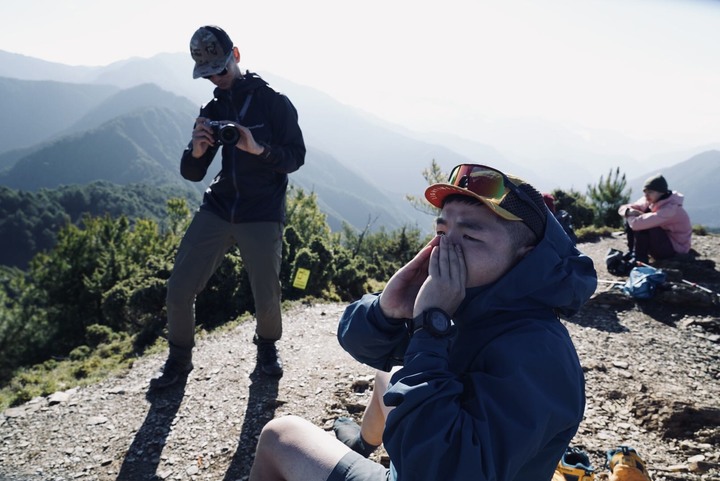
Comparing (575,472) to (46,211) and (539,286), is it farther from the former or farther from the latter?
(46,211)

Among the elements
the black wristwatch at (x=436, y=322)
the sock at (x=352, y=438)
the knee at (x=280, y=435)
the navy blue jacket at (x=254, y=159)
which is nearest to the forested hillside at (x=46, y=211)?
the navy blue jacket at (x=254, y=159)

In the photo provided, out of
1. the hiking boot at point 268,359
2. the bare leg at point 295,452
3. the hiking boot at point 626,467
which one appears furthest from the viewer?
the hiking boot at point 268,359

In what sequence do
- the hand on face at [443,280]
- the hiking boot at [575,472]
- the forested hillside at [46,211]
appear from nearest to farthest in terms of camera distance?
1. the hand on face at [443,280]
2. the hiking boot at [575,472]
3. the forested hillside at [46,211]

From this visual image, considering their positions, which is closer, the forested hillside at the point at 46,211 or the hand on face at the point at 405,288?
the hand on face at the point at 405,288

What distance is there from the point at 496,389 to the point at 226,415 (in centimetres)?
351

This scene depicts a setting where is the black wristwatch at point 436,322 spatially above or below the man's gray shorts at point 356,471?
above

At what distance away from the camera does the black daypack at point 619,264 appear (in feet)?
31.2

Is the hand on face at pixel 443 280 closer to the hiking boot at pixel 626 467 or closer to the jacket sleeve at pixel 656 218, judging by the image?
the hiking boot at pixel 626 467

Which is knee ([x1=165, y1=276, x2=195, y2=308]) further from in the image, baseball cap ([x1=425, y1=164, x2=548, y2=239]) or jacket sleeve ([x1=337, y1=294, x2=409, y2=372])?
baseball cap ([x1=425, y1=164, x2=548, y2=239])

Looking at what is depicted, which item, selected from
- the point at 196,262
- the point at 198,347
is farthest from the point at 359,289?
the point at 196,262

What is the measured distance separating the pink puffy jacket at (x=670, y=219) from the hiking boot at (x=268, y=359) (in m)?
7.97

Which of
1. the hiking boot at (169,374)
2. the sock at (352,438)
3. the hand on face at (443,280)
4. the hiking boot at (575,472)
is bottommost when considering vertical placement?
the hiking boot at (169,374)

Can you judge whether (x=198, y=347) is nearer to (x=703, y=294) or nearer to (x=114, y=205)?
(x=703, y=294)

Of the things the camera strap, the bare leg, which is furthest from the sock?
the camera strap
